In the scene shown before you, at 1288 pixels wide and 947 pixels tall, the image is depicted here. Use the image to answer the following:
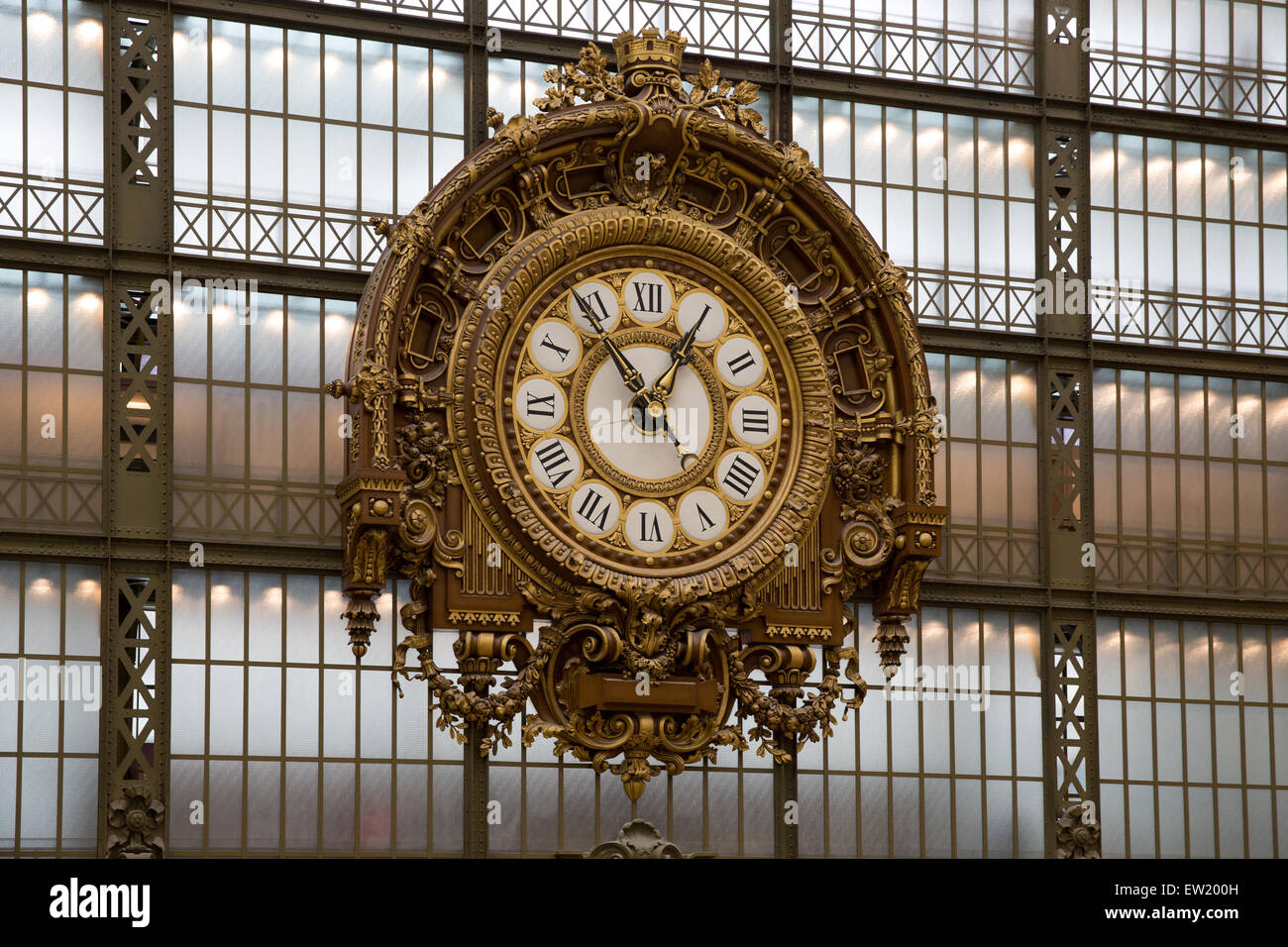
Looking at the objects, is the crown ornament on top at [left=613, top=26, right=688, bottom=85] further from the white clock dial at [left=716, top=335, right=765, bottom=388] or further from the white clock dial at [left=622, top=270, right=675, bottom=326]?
the white clock dial at [left=716, top=335, right=765, bottom=388]

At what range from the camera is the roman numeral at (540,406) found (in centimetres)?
1995

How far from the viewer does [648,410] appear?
20.2 m

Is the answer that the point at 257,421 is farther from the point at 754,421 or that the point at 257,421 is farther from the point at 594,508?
the point at 754,421

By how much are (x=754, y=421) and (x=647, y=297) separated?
155 cm

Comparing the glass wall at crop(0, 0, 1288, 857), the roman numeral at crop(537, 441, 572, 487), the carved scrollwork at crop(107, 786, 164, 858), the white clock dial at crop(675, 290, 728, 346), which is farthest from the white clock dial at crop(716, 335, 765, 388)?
the carved scrollwork at crop(107, 786, 164, 858)

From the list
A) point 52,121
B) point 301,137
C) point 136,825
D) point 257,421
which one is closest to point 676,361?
point 257,421

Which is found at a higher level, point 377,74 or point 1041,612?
point 377,74

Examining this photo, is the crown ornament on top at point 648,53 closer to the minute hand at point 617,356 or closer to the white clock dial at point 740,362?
the minute hand at point 617,356

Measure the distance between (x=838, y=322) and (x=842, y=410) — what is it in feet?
2.79

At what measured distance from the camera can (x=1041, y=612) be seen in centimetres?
2284

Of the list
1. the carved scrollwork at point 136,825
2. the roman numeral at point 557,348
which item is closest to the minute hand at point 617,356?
the roman numeral at point 557,348

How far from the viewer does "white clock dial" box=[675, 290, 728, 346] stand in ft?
67.5
